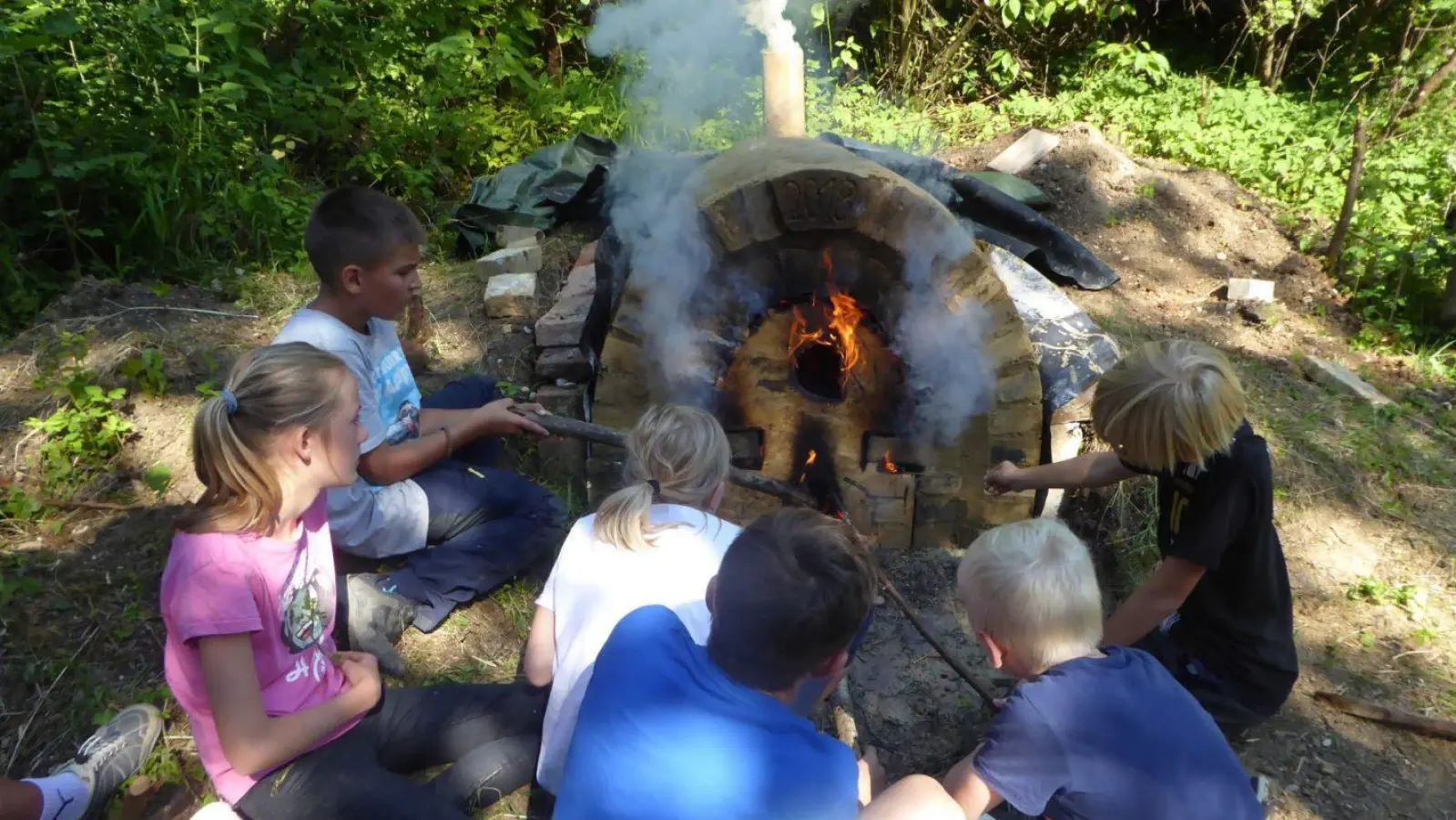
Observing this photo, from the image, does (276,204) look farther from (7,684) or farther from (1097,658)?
(1097,658)

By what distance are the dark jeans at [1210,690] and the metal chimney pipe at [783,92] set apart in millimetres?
2693

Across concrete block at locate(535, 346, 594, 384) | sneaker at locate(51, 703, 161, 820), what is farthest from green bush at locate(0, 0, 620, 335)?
sneaker at locate(51, 703, 161, 820)

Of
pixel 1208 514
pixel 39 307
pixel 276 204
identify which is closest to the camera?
pixel 1208 514

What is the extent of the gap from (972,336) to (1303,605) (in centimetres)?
157

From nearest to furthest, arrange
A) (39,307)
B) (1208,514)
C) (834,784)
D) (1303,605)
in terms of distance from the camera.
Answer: (834,784), (1208,514), (1303,605), (39,307)

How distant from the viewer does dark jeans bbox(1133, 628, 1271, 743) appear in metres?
2.60

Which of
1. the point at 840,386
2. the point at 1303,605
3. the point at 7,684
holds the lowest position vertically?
the point at 1303,605

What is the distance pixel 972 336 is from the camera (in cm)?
321

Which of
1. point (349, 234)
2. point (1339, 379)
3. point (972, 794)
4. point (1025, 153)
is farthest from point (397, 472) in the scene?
point (1025, 153)

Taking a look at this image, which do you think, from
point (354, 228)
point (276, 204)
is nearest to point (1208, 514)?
point (354, 228)

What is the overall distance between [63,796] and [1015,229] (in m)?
4.52

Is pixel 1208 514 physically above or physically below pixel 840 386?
above

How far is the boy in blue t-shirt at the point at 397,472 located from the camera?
276 centimetres

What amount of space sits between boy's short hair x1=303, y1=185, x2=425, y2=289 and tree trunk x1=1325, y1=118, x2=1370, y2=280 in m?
5.07
